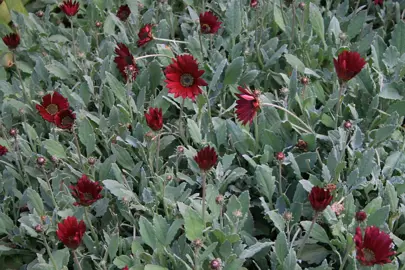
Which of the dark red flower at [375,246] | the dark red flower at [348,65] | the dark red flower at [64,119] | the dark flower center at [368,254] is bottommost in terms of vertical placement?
the dark flower center at [368,254]

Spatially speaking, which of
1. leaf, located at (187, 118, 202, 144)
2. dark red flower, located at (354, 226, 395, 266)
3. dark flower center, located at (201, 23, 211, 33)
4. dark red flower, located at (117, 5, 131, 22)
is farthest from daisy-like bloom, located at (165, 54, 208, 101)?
dark red flower, located at (354, 226, 395, 266)

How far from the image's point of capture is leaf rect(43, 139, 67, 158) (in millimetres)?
2211

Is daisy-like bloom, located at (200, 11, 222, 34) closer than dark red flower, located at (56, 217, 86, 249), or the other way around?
dark red flower, located at (56, 217, 86, 249)

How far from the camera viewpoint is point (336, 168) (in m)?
2.02

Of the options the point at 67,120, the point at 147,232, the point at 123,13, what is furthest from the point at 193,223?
the point at 123,13

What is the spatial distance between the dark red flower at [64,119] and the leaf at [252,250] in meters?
0.65

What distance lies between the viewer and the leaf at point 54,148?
2.21 metres

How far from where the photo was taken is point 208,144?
221 cm

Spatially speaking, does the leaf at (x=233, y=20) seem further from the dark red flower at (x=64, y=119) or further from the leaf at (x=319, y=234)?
the leaf at (x=319, y=234)

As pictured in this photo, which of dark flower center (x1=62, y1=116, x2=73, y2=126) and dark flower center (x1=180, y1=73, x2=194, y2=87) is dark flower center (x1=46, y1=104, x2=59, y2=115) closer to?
dark flower center (x1=62, y1=116, x2=73, y2=126)

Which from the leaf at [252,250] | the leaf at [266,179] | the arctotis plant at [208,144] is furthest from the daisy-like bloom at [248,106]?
the leaf at [252,250]

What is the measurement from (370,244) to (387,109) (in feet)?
3.03

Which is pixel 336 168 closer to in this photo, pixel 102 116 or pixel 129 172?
pixel 129 172

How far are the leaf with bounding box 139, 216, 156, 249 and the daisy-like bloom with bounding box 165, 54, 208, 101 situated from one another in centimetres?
44
